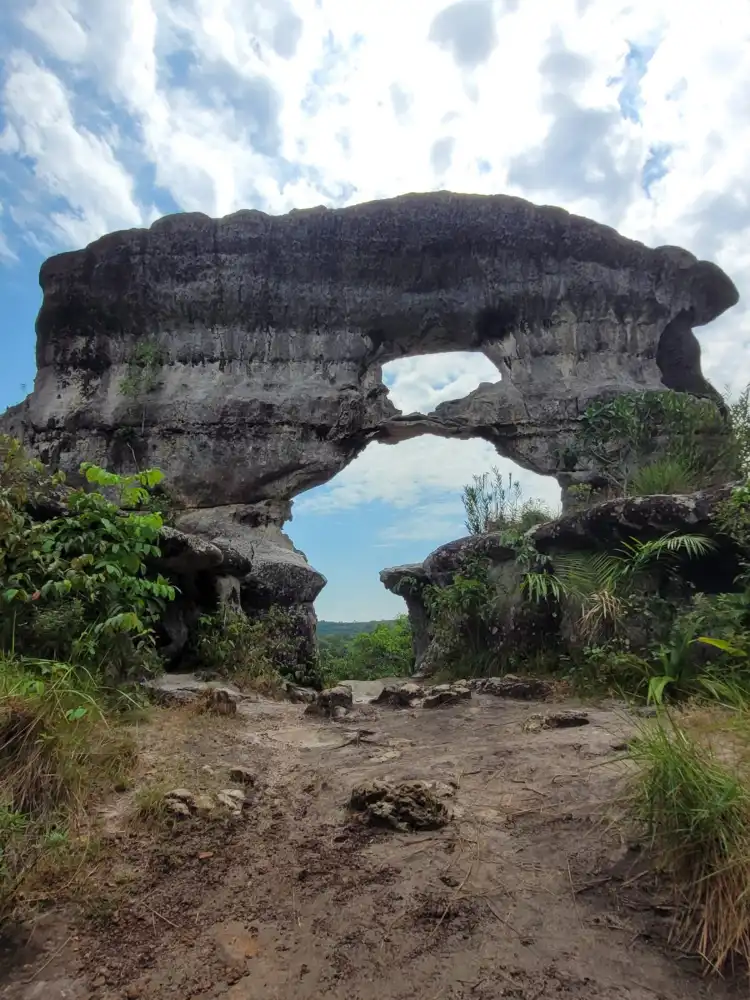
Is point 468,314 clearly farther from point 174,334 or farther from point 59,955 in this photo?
point 59,955

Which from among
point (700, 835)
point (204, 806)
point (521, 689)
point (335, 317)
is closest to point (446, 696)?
point (521, 689)

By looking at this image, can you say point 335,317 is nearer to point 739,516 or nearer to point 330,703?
point 330,703

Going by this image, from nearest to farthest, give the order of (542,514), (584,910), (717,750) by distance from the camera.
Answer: (584,910)
(717,750)
(542,514)

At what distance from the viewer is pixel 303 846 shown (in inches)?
106

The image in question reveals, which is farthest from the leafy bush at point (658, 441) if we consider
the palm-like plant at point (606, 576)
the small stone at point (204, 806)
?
the small stone at point (204, 806)

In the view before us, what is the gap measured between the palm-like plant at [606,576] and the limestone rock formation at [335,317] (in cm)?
468

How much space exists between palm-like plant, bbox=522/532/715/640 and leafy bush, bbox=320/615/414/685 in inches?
149

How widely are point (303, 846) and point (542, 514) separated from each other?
6.71 m

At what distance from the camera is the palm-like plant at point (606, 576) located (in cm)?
592

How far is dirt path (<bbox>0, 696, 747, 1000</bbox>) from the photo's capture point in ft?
5.91

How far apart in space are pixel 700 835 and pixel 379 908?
1016 mm

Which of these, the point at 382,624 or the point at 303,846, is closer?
the point at 303,846

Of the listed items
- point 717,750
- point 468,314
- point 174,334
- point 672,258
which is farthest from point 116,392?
point 717,750

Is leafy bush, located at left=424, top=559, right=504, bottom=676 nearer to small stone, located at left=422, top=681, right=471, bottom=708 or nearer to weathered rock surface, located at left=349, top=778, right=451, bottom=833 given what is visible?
small stone, located at left=422, top=681, right=471, bottom=708
